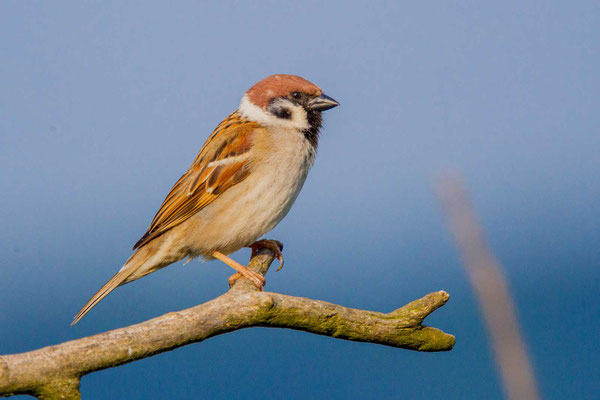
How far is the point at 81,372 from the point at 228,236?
117 centimetres

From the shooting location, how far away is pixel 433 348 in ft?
6.75

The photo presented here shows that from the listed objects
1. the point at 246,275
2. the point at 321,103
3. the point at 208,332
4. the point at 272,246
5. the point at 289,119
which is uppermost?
the point at 321,103

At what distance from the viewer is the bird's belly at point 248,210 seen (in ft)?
8.69

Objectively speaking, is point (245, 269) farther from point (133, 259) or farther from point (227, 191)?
point (133, 259)

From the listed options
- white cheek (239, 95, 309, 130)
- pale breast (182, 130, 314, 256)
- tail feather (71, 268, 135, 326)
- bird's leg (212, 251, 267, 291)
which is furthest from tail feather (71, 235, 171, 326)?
white cheek (239, 95, 309, 130)

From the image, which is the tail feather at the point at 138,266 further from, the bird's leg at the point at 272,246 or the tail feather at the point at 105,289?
the bird's leg at the point at 272,246

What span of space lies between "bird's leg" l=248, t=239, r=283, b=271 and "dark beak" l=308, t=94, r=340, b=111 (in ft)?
2.15

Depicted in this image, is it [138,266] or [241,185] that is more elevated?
[241,185]

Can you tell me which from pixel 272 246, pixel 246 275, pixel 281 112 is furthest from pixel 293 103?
pixel 246 275

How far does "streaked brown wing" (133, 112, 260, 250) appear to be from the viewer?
2.71 m

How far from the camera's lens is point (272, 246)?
2951 millimetres

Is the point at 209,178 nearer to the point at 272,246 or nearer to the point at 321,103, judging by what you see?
the point at 272,246

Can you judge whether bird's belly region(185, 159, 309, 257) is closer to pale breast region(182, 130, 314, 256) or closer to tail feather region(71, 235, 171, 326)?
pale breast region(182, 130, 314, 256)

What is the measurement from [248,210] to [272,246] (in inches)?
13.9
